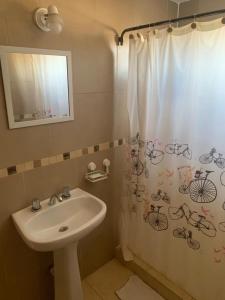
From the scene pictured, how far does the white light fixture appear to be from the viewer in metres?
1.19

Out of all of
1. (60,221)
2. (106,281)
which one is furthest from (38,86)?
(106,281)

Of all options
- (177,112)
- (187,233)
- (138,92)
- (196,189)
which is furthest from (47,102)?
(187,233)

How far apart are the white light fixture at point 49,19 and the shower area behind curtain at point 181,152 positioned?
24.4 inches

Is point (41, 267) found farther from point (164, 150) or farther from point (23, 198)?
point (164, 150)

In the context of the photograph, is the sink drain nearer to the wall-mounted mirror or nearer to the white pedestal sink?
the white pedestal sink

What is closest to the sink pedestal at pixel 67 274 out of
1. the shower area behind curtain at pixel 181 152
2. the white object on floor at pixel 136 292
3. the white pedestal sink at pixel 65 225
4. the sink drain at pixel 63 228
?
the white pedestal sink at pixel 65 225

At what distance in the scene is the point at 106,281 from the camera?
1972 mm

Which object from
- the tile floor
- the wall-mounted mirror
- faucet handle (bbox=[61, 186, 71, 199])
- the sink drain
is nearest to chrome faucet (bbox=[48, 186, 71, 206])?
faucet handle (bbox=[61, 186, 71, 199])

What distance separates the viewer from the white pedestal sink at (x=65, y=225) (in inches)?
52.4

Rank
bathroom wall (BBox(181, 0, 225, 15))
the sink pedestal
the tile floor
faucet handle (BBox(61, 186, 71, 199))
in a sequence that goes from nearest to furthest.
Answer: the sink pedestal
faucet handle (BBox(61, 186, 71, 199))
the tile floor
bathroom wall (BBox(181, 0, 225, 15))

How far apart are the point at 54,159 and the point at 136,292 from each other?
4.28ft

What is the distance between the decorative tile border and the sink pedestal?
56 centimetres

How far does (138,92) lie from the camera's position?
168 cm

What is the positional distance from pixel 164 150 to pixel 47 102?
87cm
